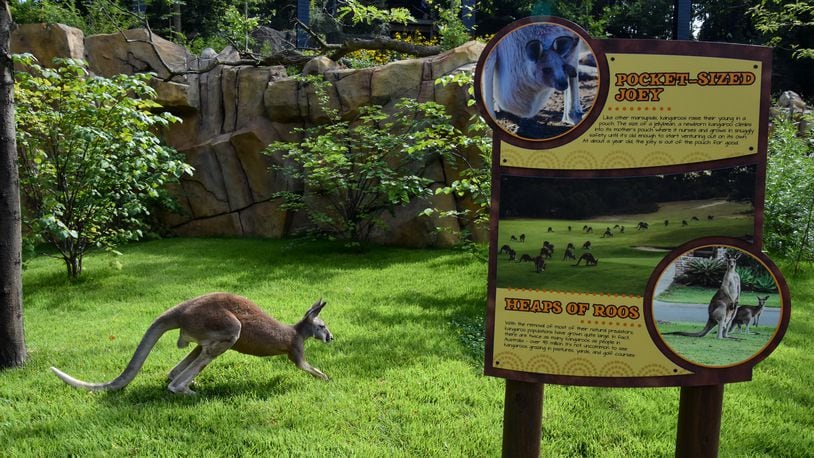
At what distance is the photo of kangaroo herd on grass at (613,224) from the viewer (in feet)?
8.18

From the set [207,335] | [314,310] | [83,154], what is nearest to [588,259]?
[314,310]

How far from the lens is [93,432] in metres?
3.45

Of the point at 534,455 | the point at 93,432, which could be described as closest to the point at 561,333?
the point at 534,455

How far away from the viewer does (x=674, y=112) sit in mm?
2441

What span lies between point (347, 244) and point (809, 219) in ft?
20.3

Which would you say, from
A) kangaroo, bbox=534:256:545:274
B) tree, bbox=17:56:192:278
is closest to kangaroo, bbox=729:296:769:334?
kangaroo, bbox=534:256:545:274

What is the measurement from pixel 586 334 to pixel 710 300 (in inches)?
20.4

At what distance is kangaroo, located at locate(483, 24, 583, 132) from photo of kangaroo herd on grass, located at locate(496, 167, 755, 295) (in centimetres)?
30

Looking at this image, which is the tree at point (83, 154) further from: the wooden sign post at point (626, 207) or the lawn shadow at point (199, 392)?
the wooden sign post at point (626, 207)

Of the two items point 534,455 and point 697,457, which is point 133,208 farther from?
point 697,457

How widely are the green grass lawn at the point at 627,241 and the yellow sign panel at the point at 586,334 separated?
0.05m

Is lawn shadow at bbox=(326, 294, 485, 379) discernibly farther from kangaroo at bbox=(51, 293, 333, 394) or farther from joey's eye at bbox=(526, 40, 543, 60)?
joey's eye at bbox=(526, 40, 543, 60)

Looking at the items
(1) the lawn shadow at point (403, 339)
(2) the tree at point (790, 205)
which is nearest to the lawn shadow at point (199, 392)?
(1) the lawn shadow at point (403, 339)

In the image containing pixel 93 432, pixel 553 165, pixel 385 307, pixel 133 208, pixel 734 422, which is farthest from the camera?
pixel 133 208
